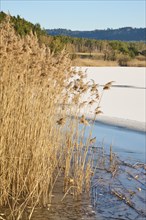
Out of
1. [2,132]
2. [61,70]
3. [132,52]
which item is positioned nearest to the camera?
[2,132]

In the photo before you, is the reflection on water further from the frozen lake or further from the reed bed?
the reed bed

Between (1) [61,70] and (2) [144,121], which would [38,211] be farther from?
(2) [144,121]

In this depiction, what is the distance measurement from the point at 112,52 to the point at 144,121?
36.4 metres

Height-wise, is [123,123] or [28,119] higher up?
[28,119]

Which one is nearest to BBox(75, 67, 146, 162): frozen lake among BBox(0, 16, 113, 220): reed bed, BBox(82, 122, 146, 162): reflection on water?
BBox(82, 122, 146, 162): reflection on water

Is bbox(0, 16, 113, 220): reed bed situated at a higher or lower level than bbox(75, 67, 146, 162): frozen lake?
higher

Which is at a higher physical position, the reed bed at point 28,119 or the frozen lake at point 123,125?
the reed bed at point 28,119

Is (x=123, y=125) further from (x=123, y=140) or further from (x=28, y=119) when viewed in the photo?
(x=28, y=119)

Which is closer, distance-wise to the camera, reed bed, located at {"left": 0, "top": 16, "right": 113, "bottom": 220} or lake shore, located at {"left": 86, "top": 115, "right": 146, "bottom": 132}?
reed bed, located at {"left": 0, "top": 16, "right": 113, "bottom": 220}

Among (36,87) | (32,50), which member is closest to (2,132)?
(36,87)

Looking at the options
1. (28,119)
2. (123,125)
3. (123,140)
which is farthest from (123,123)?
(28,119)

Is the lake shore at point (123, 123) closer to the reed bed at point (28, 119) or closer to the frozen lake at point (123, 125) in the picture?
the frozen lake at point (123, 125)

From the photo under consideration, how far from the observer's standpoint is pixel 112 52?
4684 centimetres

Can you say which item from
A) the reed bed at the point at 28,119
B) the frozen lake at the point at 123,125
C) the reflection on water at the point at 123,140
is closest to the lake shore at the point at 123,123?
the frozen lake at the point at 123,125
